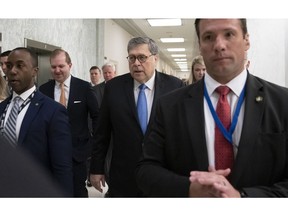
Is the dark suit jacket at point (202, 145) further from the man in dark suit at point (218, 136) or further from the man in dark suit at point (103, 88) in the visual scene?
the man in dark suit at point (103, 88)

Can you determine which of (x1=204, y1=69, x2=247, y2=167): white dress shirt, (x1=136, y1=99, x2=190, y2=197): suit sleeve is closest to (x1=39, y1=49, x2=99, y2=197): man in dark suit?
(x1=136, y1=99, x2=190, y2=197): suit sleeve

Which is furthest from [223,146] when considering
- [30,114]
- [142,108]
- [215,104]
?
[30,114]

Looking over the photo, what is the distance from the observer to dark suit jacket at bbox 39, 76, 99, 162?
8.48 feet

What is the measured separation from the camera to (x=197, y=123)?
1.14 m

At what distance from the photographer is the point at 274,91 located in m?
1.13

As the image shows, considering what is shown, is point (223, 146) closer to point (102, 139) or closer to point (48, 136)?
point (48, 136)

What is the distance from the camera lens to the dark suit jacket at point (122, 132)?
77.4 inches

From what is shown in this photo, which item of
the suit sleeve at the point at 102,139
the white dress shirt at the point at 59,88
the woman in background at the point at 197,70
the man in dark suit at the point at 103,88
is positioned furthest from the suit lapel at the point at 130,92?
the woman in background at the point at 197,70

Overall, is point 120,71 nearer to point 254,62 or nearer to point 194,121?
point 254,62

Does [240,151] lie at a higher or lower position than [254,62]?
lower

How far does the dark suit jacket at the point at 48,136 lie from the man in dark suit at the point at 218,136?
71 centimetres

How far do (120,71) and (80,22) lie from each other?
2807mm

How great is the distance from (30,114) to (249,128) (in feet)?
3.67
